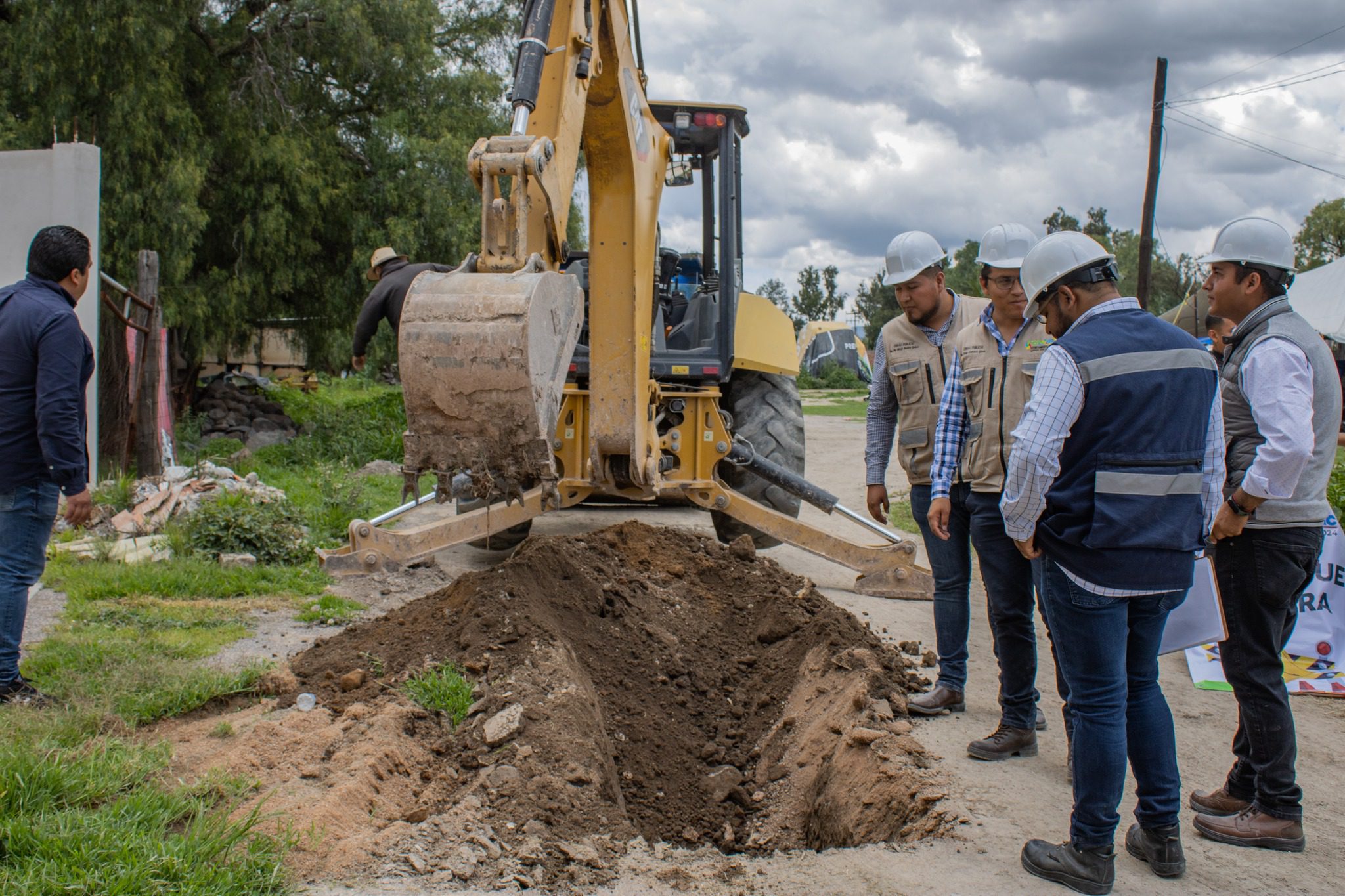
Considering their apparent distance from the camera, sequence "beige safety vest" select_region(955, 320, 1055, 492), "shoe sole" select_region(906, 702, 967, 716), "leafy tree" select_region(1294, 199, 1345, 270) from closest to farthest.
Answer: "beige safety vest" select_region(955, 320, 1055, 492) < "shoe sole" select_region(906, 702, 967, 716) < "leafy tree" select_region(1294, 199, 1345, 270)

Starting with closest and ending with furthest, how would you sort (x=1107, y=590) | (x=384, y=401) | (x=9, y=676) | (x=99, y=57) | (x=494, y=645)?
1. (x=1107, y=590)
2. (x=9, y=676)
3. (x=494, y=645)
4. (x=99, y=57)
5. (x=384, y=401)

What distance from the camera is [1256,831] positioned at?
11.0 ft

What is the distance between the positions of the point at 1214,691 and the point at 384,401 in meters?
11.8

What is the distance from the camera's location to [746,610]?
5.81m

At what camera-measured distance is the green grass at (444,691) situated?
400 centimetres

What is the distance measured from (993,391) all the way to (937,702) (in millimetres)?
1384

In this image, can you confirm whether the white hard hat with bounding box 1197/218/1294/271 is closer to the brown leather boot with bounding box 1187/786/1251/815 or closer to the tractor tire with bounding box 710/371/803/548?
the brown leather boot with bounding box 1187/786/1251/815

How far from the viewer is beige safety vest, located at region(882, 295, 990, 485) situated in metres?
4.59

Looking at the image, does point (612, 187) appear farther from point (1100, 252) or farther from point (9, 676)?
point (9, 676)

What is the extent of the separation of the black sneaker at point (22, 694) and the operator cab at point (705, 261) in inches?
142

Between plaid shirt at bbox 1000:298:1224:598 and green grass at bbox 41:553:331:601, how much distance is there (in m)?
4.79

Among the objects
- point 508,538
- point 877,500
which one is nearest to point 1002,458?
point 877,500

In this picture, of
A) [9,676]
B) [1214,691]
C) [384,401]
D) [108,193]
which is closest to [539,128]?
[9,676]

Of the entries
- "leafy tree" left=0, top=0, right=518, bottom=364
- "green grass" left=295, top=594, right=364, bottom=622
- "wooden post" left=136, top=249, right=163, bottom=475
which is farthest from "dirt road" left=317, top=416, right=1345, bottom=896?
"leafy tree" left=0, top=0, right=518, bottom=364
